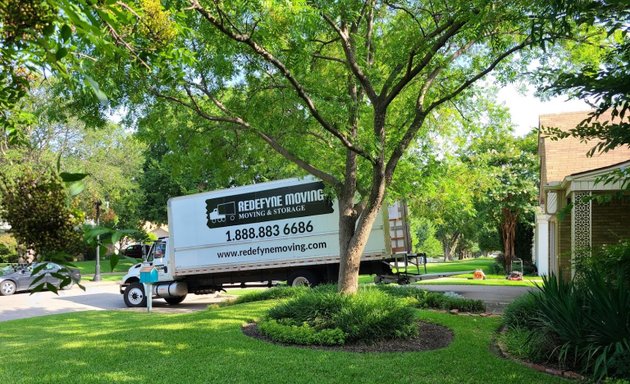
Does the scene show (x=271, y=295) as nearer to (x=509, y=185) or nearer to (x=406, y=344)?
(x=406, y=344)

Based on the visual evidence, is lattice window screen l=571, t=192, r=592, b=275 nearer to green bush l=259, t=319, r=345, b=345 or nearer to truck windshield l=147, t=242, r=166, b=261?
green bush l=259, t=319, r=345, b=345

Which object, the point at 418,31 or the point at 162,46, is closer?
the point at 162,46

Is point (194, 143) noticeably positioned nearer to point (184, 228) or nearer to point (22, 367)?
point (22, 367)


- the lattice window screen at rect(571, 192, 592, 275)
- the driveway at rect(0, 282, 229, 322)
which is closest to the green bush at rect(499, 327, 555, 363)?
the lattice window screen at rect(571, 192, 592, 275)

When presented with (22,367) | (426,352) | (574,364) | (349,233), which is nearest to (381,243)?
(349,233)

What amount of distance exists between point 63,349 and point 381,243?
1011 centimetres

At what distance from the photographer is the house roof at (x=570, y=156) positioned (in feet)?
44.9

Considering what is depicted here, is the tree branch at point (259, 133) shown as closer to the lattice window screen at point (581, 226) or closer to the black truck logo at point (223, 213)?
the lattice window screen at point (581, 226)

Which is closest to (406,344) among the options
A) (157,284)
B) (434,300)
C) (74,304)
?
(434,300)

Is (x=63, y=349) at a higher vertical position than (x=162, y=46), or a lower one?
lower

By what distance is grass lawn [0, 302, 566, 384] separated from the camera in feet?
20.4

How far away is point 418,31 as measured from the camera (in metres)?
9.72

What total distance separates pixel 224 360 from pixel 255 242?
10679 millimetres

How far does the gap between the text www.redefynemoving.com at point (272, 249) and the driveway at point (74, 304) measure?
1.96 meters
